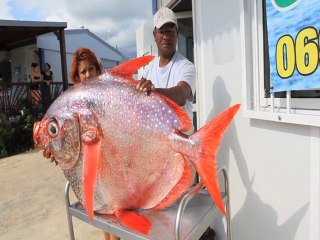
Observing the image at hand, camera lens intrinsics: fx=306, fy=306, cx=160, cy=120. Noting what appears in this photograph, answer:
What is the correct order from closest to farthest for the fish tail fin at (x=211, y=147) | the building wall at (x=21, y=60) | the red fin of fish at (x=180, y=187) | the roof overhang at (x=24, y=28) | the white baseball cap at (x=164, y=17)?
the fish tail fin at (x=211, y=147), the red fin of fish at (x=180, y=187), the white baseball cap at (x=164, y=17), the roof overhang at (x=24, y=28), the building wall at (x=21, y=60)

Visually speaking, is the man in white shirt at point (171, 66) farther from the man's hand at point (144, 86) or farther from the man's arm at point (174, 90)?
the man's hand at point (144, 86)

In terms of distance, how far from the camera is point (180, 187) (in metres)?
1.55

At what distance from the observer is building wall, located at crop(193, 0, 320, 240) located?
179 cm

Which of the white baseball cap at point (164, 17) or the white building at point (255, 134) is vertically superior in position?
the white baseball cap at point (164, 17)

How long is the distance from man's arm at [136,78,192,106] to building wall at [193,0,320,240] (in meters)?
0.55

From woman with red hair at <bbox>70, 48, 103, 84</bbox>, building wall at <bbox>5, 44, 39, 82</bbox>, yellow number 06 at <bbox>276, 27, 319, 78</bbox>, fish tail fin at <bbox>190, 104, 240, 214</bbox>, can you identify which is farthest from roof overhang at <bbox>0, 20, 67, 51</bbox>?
fish tail fin at <bbox>190, 104, 240, 214</bbox>

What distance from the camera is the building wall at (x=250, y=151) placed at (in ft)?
5.88

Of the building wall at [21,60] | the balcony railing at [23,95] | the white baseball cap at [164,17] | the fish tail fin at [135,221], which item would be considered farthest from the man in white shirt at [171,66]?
the building wall at [21,60]

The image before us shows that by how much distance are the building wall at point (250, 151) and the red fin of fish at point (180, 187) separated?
0.73m

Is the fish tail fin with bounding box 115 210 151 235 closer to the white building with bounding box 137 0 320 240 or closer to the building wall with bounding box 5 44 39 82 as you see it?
the white building with bounding box 137 0 320 240

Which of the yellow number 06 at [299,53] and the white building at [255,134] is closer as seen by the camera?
the yellow number 06 at [299,53]

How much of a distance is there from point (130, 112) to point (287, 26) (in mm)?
1008

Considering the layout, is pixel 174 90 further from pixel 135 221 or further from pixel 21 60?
pixel 21 60

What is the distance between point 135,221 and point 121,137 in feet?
1.51
